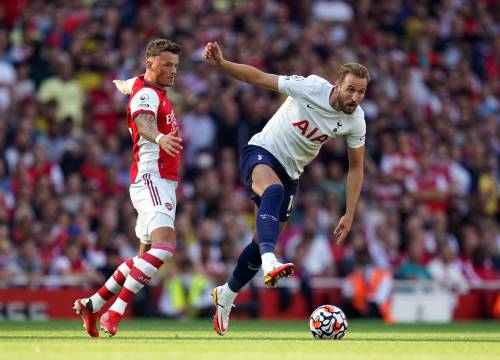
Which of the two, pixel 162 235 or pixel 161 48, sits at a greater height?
pixel 161 48

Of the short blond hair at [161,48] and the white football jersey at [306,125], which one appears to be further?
the white football jersey at [306,125]

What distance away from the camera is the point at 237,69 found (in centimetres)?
1012

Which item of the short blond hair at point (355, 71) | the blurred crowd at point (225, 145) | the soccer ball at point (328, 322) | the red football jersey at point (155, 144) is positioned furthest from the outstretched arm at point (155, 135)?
the blurred crowd at point (225, 145)

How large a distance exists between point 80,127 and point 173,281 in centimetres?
321

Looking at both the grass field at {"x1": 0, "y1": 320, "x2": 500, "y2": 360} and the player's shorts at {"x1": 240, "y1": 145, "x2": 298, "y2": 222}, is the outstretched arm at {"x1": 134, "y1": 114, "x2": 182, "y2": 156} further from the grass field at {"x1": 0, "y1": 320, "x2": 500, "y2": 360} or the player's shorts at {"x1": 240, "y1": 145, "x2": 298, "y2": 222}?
the grass field at {"x1": 0, "y1": 320, "x2": 500, "y2": 360}

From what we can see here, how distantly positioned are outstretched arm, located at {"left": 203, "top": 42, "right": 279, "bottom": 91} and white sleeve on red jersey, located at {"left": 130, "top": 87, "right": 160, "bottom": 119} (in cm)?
53

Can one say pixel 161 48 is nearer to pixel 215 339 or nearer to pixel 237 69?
pixel 237 69

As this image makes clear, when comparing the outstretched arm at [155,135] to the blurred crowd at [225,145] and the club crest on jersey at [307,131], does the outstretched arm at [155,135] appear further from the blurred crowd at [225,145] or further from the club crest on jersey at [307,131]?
the blurred crowd at [225,145]

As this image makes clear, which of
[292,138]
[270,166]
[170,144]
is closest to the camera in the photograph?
[170,144]

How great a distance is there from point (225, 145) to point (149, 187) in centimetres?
803

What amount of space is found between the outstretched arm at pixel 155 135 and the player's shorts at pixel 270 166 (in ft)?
3.11

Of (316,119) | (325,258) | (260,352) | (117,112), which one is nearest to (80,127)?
(117,112)

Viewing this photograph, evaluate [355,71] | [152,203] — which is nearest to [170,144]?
[152,203]

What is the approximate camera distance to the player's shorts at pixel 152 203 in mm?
9945
